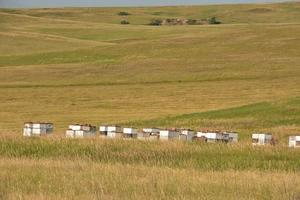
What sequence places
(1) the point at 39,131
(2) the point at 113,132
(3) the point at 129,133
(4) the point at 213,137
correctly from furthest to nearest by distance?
1. (1) the point at 39,131
2. (2) the point at 113,132
3. (3) the point at 129,133
4. (4) the point at 213,137

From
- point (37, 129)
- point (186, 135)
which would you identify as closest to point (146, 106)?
point (37, 129)

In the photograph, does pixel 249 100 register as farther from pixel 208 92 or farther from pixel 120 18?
pixel 120 18

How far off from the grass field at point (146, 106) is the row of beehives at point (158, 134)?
2.96 feet

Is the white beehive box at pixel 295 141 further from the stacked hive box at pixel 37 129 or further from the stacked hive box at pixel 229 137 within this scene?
the stacked hive box at pixel 37 129

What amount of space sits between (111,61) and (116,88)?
708 inches

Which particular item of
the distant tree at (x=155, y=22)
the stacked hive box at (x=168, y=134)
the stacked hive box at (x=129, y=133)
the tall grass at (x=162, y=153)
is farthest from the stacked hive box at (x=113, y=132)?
the distant tree at (x=155, y=22)

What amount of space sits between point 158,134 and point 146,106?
76.3ft

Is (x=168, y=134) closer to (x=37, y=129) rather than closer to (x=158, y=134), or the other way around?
(x=158, y=134)

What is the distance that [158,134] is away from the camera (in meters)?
25.2

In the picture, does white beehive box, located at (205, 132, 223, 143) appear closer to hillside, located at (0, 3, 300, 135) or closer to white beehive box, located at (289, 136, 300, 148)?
white beehive box, located at (289, 136, 300, 148)

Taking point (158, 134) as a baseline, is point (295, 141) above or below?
below

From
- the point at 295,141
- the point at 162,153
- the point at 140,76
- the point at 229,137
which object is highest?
the point at 140,76

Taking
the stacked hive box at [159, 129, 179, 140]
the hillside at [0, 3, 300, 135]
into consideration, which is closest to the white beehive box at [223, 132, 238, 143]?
the stacked hive box at [159, 129, 179, 140]

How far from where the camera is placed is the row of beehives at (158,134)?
79.6 ft
